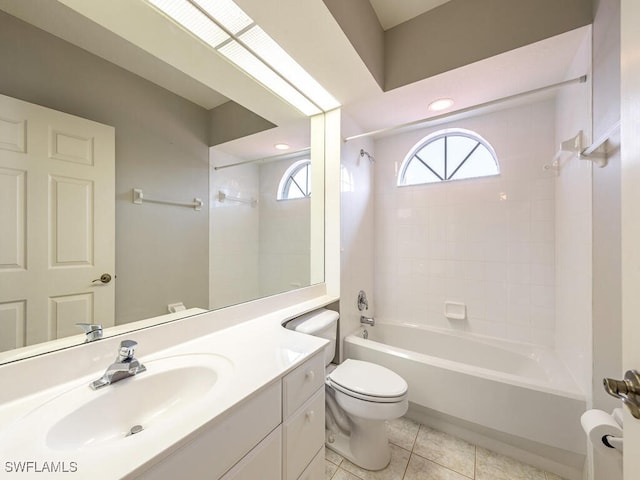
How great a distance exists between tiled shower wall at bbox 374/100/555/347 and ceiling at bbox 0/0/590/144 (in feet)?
1.57

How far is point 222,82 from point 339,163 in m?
0.90

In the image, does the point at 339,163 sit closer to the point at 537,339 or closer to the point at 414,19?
the point at 414,19

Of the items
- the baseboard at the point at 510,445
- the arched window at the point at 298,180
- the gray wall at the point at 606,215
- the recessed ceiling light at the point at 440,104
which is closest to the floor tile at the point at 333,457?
the baseboard at the point at 510,445

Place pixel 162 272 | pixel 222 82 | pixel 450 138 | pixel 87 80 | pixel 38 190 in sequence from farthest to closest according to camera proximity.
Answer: pixel 450 138 < pixel 222 82 < pixel 162 272 < pixel 87 80 < pixel 38 190

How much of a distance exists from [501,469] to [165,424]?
5.74 ft

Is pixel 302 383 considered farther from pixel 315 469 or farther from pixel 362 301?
pixel 362 301

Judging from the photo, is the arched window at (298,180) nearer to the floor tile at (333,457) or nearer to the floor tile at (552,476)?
the floor tile at (333,457)

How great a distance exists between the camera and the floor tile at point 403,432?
1.53m

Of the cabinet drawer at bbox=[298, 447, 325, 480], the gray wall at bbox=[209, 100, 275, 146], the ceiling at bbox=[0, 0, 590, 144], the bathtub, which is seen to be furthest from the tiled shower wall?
A: the cabinet drawer at bbox=[298, 447, 325, 480]

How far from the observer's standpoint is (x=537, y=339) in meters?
1.86

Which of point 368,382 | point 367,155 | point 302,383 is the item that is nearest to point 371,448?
point 368,382

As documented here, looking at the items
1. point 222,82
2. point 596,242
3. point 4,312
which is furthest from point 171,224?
point 596,242

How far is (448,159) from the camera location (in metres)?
2.29

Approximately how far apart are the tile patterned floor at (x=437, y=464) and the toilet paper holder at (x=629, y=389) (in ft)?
4.07
